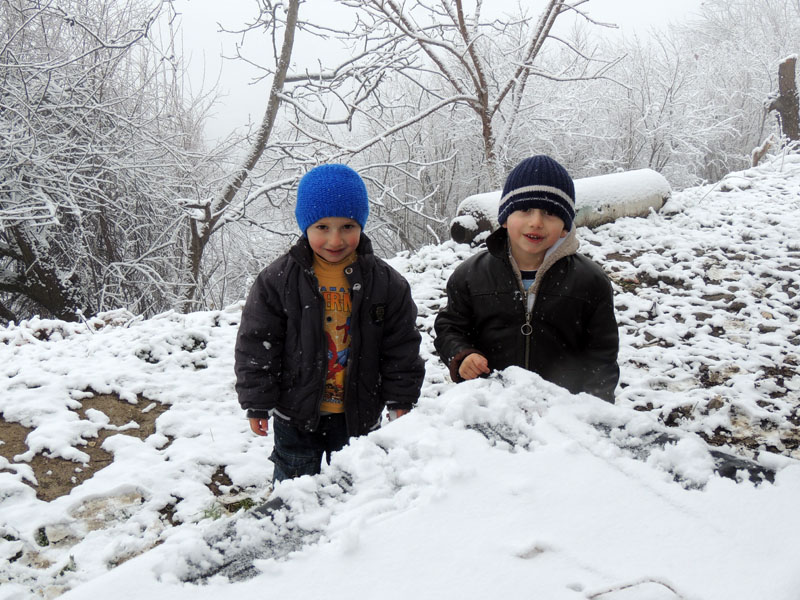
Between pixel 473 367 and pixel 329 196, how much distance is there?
81 cm

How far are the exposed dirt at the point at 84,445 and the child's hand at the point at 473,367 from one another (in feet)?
6.88

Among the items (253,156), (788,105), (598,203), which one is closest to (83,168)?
(253,156)

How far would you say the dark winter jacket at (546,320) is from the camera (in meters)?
2.01

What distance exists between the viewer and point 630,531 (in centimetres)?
94

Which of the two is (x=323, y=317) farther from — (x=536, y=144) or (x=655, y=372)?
(x=536, y=144)

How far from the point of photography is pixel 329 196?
1985 millimetres

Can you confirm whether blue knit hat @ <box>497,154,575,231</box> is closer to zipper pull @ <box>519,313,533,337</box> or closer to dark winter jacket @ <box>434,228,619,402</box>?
dark winter jacket @ <box>434,228,619,402</box>

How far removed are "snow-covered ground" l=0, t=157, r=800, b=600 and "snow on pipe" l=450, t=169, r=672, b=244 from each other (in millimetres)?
2817

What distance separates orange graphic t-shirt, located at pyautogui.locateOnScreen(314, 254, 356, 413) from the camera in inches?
84.0

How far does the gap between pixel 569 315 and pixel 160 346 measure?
3249 millimetres

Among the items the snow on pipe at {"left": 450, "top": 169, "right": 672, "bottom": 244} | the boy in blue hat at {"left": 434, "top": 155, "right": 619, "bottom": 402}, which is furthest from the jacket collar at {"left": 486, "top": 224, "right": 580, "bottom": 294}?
the snow on pipe at {"left": 450, "top": 169, "right": 672, "bottom": 244}

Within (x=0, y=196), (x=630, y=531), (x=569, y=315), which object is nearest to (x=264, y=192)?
(x=0, y=196)

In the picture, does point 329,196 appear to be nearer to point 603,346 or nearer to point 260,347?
point 260,347

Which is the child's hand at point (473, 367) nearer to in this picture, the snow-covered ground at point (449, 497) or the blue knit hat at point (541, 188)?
the snow-covered ground at point (449, 497)
